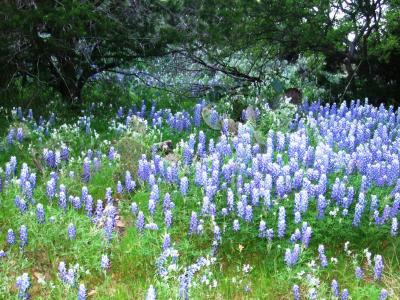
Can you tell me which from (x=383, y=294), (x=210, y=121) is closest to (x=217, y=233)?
(x=383, y=294)

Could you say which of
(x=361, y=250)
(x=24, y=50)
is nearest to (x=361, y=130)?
(x=361, y=250)

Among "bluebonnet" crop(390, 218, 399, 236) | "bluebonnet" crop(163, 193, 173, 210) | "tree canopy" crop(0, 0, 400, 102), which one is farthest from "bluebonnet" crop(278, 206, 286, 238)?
"tree canopy" crop(0, 0, 400, 102)

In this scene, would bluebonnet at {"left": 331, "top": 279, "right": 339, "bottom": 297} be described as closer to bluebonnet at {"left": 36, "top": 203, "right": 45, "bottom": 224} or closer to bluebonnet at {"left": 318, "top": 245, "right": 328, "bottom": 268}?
bluebonnet at {"left": 318, "top": 245, "right": 328, "bottom": 268}

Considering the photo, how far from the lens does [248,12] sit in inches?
412

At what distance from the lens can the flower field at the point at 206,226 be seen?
4832 mm

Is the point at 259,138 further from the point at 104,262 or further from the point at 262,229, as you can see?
the point at 104,262

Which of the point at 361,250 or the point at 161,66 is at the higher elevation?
the point at 161,66

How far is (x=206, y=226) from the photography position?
548cm

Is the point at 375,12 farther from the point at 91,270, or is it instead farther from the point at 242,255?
the point at 91,270

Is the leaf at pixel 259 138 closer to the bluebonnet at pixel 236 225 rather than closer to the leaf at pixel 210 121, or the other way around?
the leaf at pixel 210 121

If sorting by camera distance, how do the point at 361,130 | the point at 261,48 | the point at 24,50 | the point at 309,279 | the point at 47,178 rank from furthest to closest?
the point at 261,48 → the point at 24,50 → the point at 361,130 → the point at 47,178 → the point at 309,279

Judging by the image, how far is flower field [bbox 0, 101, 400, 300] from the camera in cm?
483

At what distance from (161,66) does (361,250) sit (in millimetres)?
7189

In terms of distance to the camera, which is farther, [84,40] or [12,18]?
[84,40]
